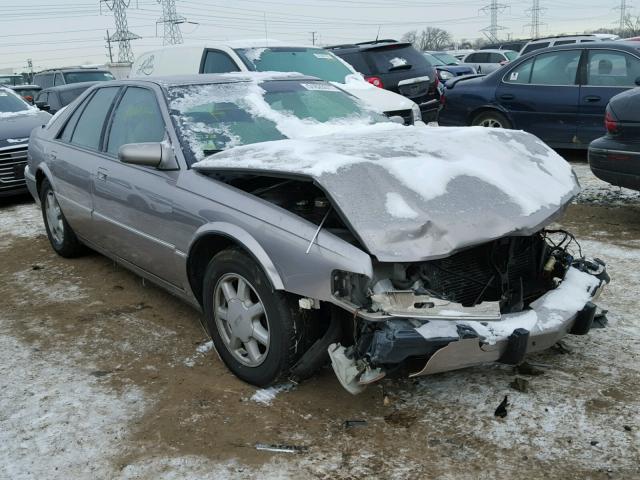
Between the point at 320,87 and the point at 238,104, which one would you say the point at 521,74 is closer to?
the point at 320,87

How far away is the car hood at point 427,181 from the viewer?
283 cm

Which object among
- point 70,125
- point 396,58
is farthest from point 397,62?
point 70,125

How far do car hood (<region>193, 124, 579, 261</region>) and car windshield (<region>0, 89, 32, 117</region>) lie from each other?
7000 mm

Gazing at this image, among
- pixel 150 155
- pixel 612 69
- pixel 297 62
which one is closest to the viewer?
pixel 150 155

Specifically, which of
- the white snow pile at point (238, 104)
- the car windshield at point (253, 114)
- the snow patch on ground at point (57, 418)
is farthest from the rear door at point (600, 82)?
the snow patch on ground at point (57, 418)

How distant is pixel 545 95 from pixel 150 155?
6415mm

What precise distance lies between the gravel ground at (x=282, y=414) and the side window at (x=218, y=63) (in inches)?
187

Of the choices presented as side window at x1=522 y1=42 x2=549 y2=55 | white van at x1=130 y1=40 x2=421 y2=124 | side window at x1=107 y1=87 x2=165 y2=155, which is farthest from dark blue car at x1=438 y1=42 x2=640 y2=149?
side window at x1=522 y1=42 x2=549 y2=55

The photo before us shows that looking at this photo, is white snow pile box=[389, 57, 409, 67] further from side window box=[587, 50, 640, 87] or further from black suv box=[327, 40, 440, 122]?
side window box=[587, 50, 640, 87]

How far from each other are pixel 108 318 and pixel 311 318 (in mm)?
1951

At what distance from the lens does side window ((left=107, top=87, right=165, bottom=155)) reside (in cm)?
411

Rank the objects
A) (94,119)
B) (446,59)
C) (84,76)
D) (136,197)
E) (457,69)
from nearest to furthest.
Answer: (136,197), (94,119), (84,76), (457,69), (446,59)

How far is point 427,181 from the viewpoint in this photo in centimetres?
311

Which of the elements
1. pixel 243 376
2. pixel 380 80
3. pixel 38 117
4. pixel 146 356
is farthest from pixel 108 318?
pixel 380 80
